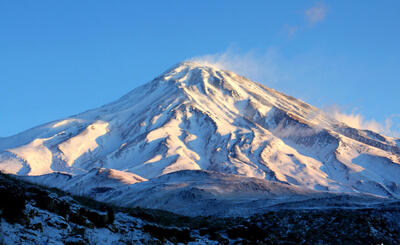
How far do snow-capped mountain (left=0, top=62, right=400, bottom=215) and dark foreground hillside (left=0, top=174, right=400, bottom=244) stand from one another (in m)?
76.2

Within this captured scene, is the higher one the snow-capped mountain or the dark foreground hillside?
the snow-capped mountain

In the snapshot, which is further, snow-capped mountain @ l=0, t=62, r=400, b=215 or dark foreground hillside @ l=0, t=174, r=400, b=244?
snow-capped mountain @ l=0, t=62, r=400, b=215

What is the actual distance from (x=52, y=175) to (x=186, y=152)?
47158 millimetres

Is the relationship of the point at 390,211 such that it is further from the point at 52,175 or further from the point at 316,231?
the point at 52,175

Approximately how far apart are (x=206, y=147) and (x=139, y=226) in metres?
140


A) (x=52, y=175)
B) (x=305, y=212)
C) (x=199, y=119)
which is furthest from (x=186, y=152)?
(x=305, y=212)

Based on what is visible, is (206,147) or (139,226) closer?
(139,226)

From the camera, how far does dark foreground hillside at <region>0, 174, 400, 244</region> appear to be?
12.2 m

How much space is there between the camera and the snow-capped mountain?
131000 millimetres

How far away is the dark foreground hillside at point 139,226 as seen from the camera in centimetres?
1218

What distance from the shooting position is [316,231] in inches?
912

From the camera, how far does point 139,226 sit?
57.0 ft

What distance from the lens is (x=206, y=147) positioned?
157m

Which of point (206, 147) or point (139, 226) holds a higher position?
point (206, 147)
